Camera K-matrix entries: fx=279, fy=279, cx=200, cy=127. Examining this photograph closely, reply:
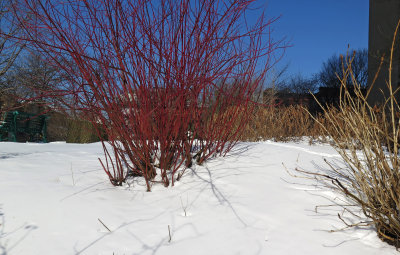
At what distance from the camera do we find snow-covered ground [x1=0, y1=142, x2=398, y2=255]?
54.4 inches

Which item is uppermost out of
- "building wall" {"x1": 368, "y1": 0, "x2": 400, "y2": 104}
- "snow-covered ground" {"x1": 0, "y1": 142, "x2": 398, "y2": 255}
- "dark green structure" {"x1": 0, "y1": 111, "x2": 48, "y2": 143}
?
"building wall" {"x1": 368, "y1": 0, "x2": 400, "y2": 104}

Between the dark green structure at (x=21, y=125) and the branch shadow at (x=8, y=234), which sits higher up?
the dark green structure at (x=21, y=125)

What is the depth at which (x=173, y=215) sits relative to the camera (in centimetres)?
170

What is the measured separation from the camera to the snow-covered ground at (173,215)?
1.38 m

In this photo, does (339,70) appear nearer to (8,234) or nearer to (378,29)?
(378,29)

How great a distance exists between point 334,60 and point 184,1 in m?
22.5

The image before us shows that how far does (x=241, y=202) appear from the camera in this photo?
186 centimetres

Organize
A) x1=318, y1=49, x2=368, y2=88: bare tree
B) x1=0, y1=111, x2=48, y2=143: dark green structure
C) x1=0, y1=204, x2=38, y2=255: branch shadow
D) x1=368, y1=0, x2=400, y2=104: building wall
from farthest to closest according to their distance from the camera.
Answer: x1=318, y1=49, x2=368, y2=88: bare tree
x1=368, y1=0, x2=400, y2=104: building wall
x1=0, y1=111, x2=48, y2=143: dark green structure
x1=0, y1=204, x2=38, y2=255: branch shadow

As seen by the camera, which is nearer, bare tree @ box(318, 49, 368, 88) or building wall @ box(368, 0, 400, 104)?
building wall @ box(368, 0, 400, 104)

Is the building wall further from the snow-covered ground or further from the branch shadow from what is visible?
the branch shadow

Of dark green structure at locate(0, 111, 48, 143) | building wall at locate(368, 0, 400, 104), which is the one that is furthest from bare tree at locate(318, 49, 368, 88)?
dark green structure at locate(0, 111, 48, 143)

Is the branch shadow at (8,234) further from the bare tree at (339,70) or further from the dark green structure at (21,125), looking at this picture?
the bare tree at (339,70)

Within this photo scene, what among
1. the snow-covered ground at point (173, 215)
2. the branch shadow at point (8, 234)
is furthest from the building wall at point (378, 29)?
the branch shadow at point (8, 234)

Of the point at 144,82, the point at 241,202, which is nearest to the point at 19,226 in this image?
the point at 144,82
